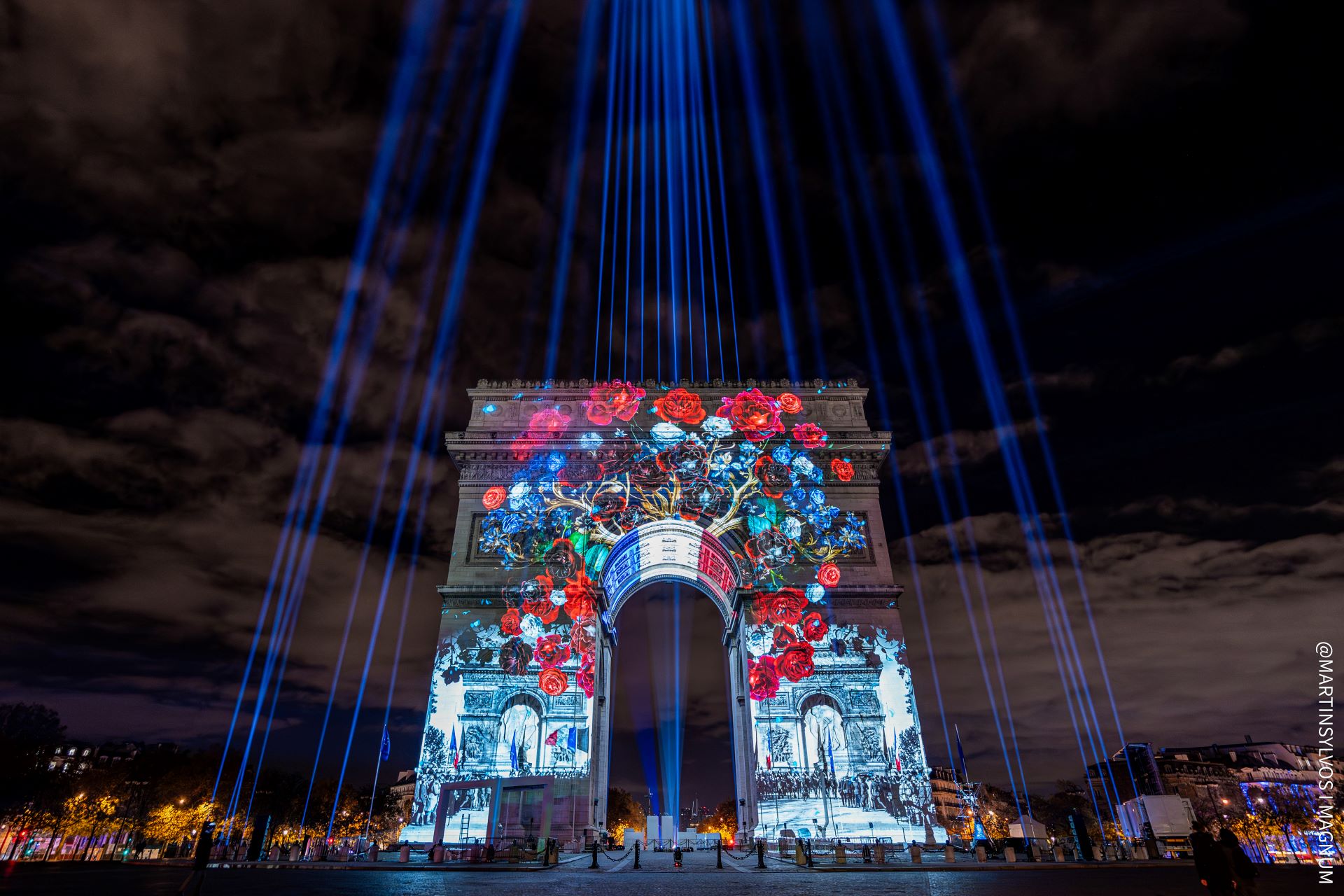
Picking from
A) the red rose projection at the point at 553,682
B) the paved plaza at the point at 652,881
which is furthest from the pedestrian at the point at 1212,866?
the red rose projection at the point at 553,682

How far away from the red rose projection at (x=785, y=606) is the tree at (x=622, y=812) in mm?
54860

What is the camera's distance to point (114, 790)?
38688 millimetres

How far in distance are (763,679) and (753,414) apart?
34.7 feet

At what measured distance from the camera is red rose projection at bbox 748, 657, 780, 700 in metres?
23.4

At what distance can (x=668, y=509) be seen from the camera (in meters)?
26.4

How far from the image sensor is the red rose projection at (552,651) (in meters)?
23.5

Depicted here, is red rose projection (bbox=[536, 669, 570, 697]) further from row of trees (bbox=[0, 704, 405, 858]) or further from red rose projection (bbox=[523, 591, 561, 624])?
row of trees (bbox=[0, 704, 405, 858])

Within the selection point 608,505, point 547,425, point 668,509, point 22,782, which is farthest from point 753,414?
point 22,782

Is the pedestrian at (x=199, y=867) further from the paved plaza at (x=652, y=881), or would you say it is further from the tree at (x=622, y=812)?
the tree at (x=622, y=812)

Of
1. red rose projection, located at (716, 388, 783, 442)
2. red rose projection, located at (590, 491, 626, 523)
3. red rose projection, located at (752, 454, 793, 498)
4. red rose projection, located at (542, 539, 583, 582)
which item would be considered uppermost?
red rose projection, located at (716, 388, 783, 442)

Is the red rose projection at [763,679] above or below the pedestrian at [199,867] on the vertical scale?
above

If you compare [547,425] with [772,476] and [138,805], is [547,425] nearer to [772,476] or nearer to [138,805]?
[772,476]

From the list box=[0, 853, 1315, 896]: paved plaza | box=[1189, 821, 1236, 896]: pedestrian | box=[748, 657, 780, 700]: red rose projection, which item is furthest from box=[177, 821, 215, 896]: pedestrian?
box=[748, 657, 780, 700]: red rose projection

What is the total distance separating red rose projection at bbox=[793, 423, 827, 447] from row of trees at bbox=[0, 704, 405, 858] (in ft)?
82.2
